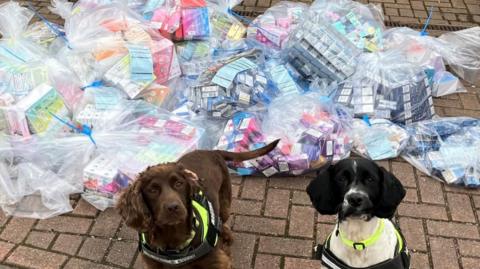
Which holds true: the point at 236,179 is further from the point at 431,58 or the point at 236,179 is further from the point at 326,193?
the point at 431,58

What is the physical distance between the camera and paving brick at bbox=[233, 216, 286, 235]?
12.2 ft

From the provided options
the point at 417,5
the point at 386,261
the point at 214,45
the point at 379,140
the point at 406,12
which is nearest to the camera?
the point at 386,261

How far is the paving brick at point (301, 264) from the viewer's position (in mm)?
3428

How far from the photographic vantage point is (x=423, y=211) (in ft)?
12.6

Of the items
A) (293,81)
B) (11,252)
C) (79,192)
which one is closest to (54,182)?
(79,192)

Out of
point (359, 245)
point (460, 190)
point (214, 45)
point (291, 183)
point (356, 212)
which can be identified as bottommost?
point (460, 190)

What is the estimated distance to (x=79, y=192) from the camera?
4051 mm

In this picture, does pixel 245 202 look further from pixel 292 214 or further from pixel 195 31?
pixel 195 31

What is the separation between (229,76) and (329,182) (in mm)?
2157

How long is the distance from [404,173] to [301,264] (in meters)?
1.37

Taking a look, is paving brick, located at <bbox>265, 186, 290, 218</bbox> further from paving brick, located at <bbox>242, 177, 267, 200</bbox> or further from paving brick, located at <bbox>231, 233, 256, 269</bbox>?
paving brick, located at <bbox>231, 233, 256, 269</bbox>

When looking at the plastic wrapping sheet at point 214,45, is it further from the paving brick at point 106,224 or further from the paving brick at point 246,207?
the paving brick at point 106,224

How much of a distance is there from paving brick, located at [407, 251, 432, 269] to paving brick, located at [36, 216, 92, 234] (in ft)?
7.82

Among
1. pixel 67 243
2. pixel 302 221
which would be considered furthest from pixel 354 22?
pixel 67 243
